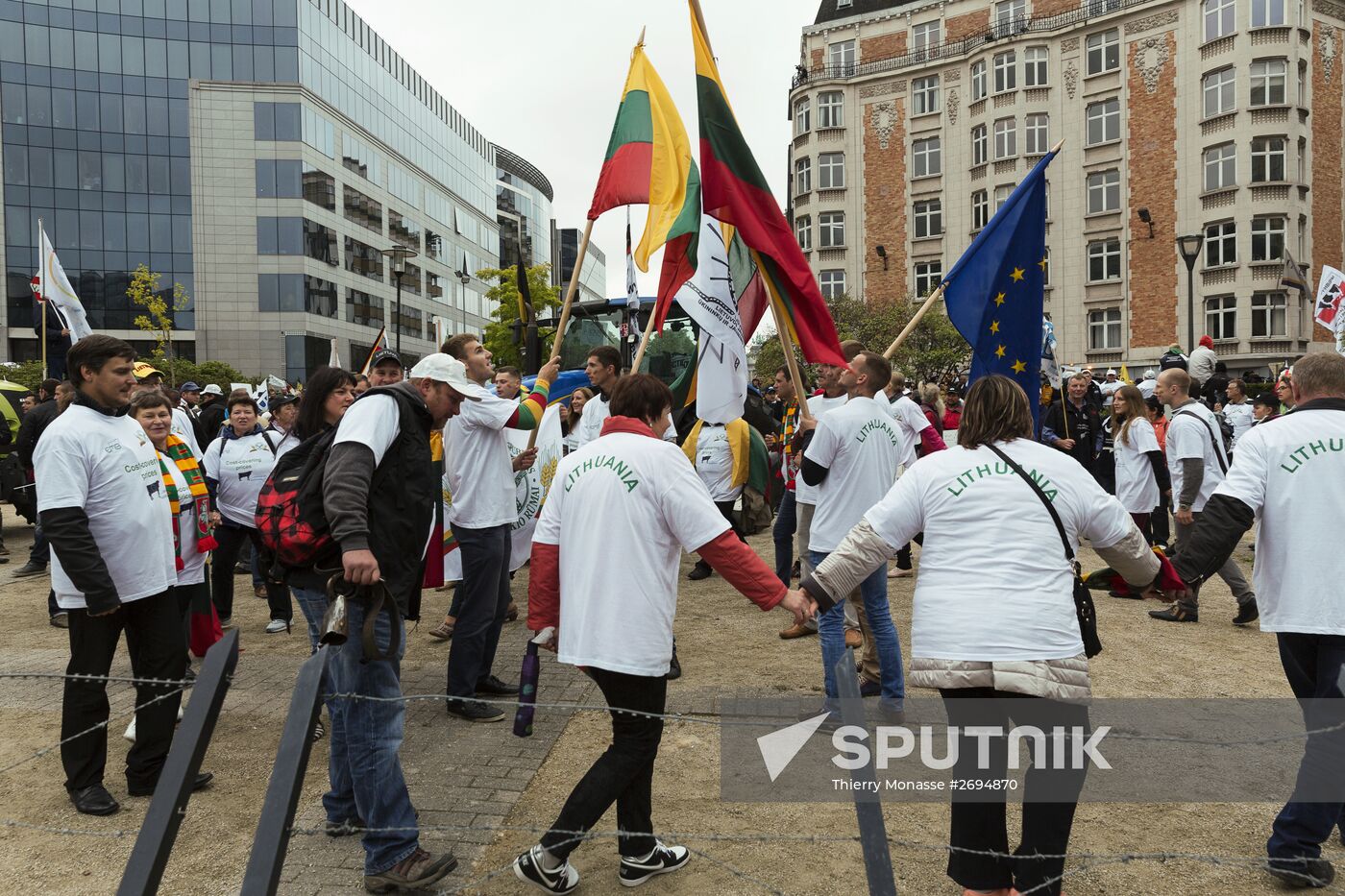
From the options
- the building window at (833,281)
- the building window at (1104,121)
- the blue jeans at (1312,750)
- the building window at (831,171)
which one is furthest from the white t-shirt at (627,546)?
the building window at (831,171)

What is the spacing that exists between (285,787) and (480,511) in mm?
3260

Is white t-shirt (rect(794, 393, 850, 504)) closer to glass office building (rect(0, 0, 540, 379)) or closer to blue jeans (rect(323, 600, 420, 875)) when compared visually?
blue jeans (rect(323, 600, 420, 875))

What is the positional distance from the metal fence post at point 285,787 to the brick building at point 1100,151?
139 feet

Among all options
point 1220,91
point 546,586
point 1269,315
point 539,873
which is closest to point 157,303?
point 546,586

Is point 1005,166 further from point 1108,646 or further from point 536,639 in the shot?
point 536,639

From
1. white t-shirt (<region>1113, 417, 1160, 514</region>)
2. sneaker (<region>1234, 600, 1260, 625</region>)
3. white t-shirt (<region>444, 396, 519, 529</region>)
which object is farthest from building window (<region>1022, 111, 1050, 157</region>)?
white t-shirt (<region>444, 396, 519, 529</region>)

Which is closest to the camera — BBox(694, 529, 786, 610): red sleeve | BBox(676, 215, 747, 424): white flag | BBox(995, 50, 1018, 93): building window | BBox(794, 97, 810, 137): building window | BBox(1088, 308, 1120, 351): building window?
BBox(694, 529, 786, 610): red sleeve

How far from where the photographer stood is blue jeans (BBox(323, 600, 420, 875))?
343 centimetres

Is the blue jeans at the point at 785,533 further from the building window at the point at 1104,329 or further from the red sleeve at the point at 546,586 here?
the building window at the point at 1104,329

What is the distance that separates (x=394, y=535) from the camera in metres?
3.61

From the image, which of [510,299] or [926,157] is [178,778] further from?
[926,157]

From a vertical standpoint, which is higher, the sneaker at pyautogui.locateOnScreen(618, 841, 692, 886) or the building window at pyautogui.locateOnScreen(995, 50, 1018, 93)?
the building window at pyautogui.locateOnScreen(995, 50, 1018, 93)

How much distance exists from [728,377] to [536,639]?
113 inches

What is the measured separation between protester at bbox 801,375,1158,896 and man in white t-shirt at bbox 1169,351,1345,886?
60 cm
